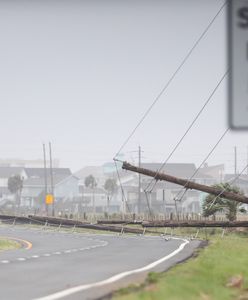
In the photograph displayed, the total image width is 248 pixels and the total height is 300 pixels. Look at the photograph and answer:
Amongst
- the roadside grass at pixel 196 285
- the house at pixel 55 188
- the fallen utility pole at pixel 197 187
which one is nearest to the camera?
the roadside grass at pixel 196 285

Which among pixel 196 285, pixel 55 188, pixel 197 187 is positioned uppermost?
pixel 197 187

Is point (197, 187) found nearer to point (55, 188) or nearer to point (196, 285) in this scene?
point (196, 285)

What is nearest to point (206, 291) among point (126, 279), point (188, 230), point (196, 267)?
point (126, 279)

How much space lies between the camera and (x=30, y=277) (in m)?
14.3

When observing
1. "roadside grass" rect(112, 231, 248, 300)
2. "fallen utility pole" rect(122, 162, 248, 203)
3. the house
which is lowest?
the house

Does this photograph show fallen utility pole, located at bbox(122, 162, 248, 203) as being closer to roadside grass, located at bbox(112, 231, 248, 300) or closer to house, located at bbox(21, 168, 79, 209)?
roadside grass, located at bbox(112, 231, 248, 300)

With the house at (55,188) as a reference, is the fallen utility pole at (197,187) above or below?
above

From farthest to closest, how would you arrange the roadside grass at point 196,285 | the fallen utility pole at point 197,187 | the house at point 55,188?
the house at point 55,188 < the fallen utility pole at point 197,187 < the roadside grass at point 196,285

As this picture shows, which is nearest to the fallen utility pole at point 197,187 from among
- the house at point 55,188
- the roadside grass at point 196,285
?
the roadside grass at point 196,285

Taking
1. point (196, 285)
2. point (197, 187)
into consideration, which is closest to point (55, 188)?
point (197, 187)

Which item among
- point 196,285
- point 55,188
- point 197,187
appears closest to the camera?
point 196,285

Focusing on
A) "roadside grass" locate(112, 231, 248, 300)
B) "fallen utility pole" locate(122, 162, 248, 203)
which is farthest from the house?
"roadside grass" locate(112, 231, 248, 300)

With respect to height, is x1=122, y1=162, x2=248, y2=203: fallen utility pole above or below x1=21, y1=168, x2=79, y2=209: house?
above

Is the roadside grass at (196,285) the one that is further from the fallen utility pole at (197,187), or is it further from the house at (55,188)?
the house at (55,188)
